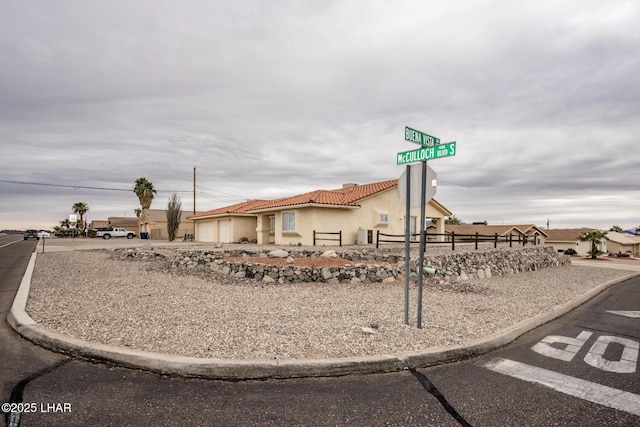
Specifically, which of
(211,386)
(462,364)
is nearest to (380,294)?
(462,364)

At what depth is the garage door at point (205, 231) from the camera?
119 ft

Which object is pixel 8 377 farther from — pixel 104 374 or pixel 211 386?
pixel 211 386

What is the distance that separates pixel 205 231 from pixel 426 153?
34.3 metres

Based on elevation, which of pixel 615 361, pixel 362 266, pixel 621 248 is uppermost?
pixel 362 266

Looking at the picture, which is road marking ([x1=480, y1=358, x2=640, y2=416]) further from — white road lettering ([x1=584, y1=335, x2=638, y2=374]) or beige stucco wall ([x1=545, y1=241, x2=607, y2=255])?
beige stucco wall ([x1=545, y1=241, x2=607, y2=255])

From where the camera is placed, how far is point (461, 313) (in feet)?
25.9

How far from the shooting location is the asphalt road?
3459 mm

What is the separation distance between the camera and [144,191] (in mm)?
65375

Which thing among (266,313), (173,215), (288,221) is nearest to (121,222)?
(173,215)

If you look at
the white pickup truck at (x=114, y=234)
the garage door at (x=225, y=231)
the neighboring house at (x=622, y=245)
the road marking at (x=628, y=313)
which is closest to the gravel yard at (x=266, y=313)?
the road marking at (x=628, y=313)

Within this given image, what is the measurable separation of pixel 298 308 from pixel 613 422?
559cm

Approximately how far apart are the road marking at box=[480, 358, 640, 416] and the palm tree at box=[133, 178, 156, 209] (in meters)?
69.3

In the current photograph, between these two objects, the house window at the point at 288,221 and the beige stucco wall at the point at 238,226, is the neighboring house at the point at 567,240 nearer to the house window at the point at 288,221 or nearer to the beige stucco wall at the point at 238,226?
the beige stucco wall at the point at 238,226

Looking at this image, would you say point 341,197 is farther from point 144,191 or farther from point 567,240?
point 567,240
